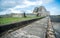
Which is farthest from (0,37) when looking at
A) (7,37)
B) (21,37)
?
(21,37)

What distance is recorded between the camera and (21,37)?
6402 millimetres

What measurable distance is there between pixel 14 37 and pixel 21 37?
0.36 meters

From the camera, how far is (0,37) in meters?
6.48

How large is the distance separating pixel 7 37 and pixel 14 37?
374 mm

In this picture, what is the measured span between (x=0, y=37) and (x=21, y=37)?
111 centimetres

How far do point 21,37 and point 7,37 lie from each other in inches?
29.0

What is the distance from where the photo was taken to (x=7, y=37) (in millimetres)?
6449

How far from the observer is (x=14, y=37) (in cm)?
641

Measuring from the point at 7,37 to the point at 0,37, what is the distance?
37 centimetres

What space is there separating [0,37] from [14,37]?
0.75 metres

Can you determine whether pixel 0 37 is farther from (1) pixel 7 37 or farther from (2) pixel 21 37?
(2) pixel 21 37

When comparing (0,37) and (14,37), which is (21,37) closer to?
(14,37)
